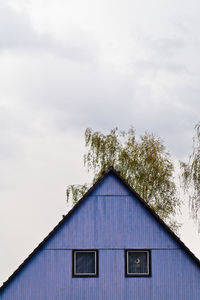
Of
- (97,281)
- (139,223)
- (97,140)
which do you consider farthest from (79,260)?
(97,140)

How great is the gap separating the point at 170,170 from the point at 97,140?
19.7ft

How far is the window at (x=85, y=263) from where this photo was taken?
90.8 feet

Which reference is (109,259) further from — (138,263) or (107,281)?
(138,263)

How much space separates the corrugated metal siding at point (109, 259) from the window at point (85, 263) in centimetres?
21

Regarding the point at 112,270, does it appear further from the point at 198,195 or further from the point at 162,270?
the point at 198,195

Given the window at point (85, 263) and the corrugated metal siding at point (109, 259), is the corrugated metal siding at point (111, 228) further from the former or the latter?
the window at point (85, 263)

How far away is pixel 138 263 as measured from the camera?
27.8 metres

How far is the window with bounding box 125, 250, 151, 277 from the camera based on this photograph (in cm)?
2772

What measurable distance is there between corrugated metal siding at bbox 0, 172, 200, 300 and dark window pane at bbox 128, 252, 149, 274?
12.6 inches

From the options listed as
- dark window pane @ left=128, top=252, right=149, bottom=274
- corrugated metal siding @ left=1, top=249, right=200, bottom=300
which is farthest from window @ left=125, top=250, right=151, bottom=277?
corrugated metal siding @ left=1, top=249, right=200, bottom=300

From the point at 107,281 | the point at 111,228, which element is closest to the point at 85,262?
the point at 107,281

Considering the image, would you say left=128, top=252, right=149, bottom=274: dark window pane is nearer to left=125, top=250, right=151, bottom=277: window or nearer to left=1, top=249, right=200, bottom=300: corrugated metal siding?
left=125, top=250, right=151, bottom=277: window

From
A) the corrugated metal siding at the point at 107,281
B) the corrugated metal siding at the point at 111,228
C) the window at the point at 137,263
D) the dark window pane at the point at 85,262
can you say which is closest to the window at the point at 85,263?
the dark window pane at the point at 85,262

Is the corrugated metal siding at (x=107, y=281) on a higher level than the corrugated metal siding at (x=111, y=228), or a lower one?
lower
